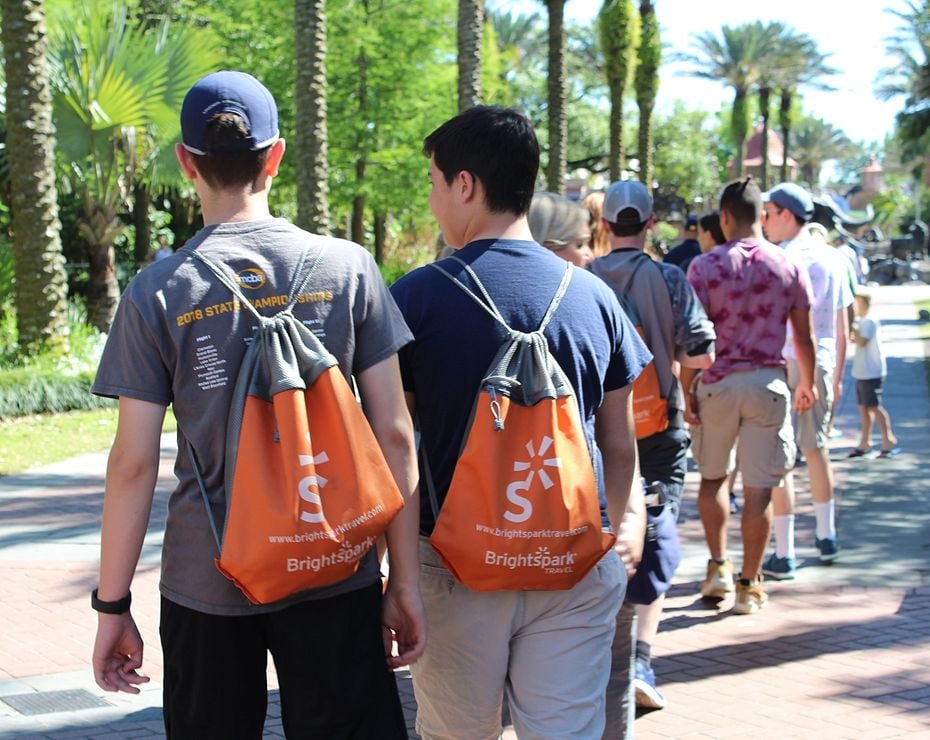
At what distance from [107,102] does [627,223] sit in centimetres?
1215

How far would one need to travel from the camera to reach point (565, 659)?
2.77 meters

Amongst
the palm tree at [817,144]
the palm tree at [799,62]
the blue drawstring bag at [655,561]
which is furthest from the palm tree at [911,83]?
the palm tree at [817,144]

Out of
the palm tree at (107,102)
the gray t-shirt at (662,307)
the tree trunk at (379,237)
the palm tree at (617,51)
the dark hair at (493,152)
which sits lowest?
the gray t-shirt at (662,307)

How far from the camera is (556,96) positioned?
21406 mm

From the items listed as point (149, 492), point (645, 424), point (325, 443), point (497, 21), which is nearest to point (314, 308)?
point (325, 443)

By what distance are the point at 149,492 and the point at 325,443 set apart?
0.40m

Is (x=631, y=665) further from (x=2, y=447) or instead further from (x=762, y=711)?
(x=2, y=447)

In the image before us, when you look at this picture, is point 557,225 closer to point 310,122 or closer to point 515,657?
point 515,657

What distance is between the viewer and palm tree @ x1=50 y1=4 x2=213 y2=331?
1533cm

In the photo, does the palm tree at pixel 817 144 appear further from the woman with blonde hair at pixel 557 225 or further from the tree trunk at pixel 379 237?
the woman with blonde hair at pixel 557 225

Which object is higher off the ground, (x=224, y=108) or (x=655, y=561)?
(x=224, y=108)

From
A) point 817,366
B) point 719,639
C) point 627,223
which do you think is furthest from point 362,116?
point 627,223

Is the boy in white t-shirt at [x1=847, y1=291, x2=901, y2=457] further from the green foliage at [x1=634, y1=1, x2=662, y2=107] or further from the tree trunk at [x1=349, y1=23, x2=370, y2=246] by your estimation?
the green foliage at [x1=634, y1=1, x2=662, y2=107]

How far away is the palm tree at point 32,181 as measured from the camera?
12.8 meters
